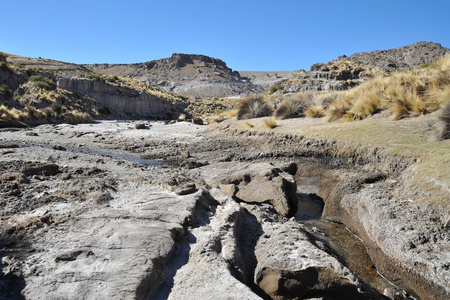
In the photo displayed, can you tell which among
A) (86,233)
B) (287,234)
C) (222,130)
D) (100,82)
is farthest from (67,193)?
(100,82)

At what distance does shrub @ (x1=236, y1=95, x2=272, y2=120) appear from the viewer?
648 inches

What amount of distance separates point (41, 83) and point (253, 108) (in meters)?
23.6

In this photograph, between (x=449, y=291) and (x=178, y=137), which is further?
(x=178, y=137)

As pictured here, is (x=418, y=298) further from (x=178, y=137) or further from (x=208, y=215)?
(x=178, y=137)

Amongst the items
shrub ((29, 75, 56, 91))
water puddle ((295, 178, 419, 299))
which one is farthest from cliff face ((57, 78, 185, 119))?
water puddle ((295, 178, 419, 299))

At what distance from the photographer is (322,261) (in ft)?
12.5

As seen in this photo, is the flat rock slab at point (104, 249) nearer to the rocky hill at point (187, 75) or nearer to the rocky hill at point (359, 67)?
the rocky hill at point (359, 67)

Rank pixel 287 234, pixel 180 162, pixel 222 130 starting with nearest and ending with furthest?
pixel 287 234 < pixel 180 162 < pixel 222 130

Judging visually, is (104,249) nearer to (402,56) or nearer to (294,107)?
(294,107)

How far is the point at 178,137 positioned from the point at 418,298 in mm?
13265

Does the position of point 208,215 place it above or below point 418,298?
above

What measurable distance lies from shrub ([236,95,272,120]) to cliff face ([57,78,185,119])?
69.3 feet

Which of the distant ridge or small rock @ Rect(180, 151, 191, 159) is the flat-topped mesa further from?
small rock @ Rect(180, 151, 191, 159)

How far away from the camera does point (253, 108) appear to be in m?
16.7
